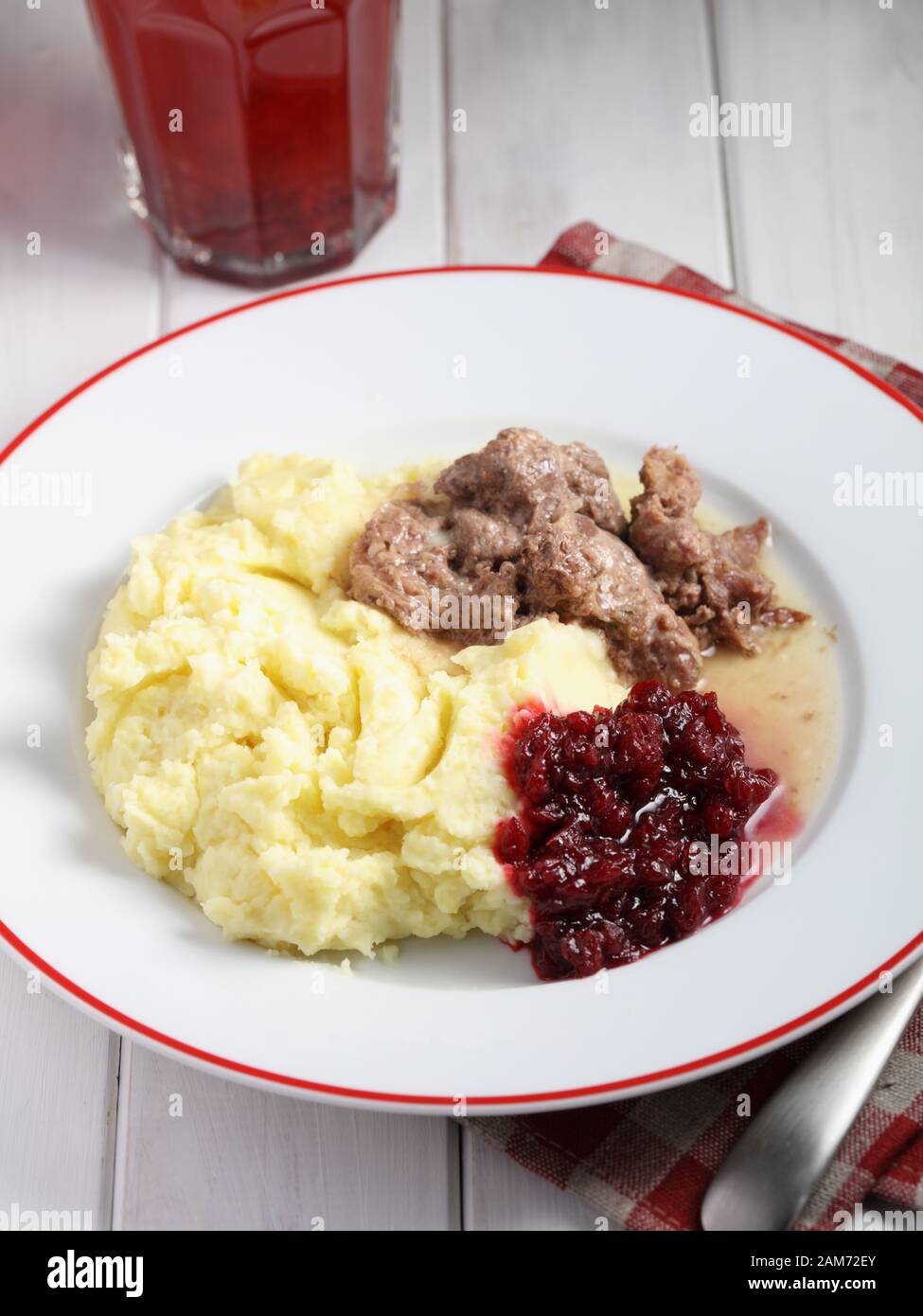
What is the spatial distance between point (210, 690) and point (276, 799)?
60 centimetres

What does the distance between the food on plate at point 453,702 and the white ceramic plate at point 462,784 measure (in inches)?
7.3

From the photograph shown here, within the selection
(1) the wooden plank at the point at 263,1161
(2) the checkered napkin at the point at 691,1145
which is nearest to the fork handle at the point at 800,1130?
(2) the checkered napkin at the point at 691,1145

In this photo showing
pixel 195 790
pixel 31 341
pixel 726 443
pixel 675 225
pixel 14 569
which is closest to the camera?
pixel 195 790

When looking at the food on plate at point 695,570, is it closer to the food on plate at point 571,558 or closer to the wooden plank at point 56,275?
the food on plate at point 571,558

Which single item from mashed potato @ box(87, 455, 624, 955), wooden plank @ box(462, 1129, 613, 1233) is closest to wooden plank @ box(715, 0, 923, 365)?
mashed potato @ box(87, 455, 624, 955)

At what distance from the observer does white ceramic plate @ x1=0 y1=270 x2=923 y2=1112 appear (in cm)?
462

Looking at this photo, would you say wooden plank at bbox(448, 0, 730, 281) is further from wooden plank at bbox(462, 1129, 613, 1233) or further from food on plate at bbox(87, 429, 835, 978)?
wooden plank at bbox(462, 1129, 613, 1233)

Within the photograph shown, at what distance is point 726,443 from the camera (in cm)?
672

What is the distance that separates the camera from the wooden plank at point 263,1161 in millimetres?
4859

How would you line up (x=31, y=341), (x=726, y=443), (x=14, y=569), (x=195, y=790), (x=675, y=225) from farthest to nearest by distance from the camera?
1. (x=675, y=225)
2. (x=31, y=341)
3. (x=726, y=443)
4. (x=14, y=569)
5. (x=195, y=790)

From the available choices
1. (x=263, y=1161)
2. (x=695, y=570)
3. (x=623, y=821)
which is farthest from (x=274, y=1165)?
(x=695, y=570)

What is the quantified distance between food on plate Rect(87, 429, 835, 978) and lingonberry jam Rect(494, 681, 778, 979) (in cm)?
1

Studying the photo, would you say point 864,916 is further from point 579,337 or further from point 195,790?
point 579,337

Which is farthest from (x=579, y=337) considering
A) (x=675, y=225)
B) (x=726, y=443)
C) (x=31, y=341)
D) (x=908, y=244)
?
(x=31, y=341)
